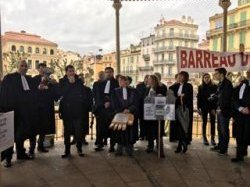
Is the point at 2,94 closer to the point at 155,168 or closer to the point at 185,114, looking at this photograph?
the point at 155,168

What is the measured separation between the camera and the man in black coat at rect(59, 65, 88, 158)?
648 cm

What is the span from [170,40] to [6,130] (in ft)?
181

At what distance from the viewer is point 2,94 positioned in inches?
234

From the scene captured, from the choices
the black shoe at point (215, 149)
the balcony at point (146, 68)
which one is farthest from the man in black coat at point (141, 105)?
the balcony at point (146, 68)

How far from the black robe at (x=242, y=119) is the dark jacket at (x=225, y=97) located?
0.13m

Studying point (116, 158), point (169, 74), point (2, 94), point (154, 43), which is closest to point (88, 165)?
point (116, 158)

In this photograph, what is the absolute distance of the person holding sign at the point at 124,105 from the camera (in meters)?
6.64

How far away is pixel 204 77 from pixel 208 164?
2.09 m

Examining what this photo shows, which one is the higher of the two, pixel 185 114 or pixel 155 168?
pixel 185 114

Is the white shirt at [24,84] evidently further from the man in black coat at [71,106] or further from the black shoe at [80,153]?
the black shoe at [80,153]

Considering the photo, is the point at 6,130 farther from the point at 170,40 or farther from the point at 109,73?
the point at 170,40

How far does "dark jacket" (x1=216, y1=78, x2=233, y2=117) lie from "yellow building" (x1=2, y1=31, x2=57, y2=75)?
4721 centimetres

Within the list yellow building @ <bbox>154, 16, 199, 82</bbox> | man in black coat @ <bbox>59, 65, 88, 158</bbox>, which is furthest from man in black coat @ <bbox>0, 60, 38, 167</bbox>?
yellow building @ <bbox>154, 16, 199, 82</bbox>

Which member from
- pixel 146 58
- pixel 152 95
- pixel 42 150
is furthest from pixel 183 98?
pixel 146 58
